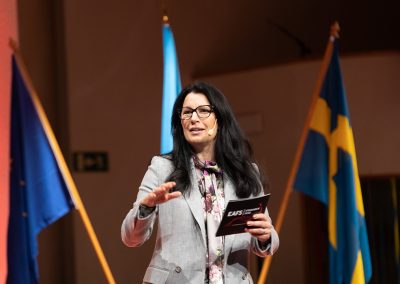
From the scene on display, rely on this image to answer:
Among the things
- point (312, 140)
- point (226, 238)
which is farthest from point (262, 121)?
point (226, 238)

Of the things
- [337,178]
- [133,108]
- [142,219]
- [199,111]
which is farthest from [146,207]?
[133,108]

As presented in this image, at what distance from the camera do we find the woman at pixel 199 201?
216cm

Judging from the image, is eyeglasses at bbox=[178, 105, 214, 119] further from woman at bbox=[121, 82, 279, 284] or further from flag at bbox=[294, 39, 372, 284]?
flag at bbox=[294, 39, 372, 284]

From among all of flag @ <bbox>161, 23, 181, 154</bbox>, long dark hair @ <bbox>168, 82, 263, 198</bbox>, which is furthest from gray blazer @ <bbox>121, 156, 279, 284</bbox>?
flag @ <bbox>161, 23, 181, 154</bbox>

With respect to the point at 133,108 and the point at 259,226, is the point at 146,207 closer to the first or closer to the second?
the point at 259,226

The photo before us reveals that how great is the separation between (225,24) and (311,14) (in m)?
1.40

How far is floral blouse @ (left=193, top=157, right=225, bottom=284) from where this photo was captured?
7.13 ft

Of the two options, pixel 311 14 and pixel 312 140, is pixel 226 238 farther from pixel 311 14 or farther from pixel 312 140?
pixel 311 14

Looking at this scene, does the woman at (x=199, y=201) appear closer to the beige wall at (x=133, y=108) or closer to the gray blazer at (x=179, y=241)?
the gray blazer at (x=179, y=241)

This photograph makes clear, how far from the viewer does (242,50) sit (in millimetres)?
7863

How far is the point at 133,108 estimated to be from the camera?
265 inches

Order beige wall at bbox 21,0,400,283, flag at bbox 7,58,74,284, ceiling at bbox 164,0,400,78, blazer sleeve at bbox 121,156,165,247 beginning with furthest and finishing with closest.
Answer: ceiling at bbox 164,0,400,78
beige wall at bbox 21,0,400,283
flag at bbox 7,58,74,284
blazer sleeve at bbox 121,156,165,247

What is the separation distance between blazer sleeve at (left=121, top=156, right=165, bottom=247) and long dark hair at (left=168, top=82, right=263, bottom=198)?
0.07 m

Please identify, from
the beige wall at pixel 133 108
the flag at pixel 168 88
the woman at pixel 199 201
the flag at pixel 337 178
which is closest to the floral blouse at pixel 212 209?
the woman at pixel 199 201
